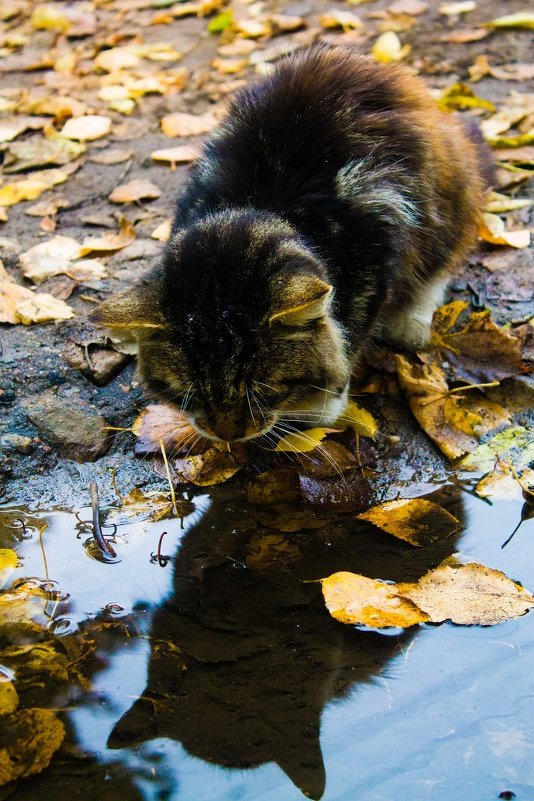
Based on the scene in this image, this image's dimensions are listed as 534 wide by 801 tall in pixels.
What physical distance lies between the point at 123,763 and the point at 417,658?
0.78 metres

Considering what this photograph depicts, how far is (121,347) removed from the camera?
3.29 m

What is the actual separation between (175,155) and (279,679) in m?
3.21

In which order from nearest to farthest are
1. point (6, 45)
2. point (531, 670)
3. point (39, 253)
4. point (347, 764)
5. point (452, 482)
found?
point (347, 764) < point (531, 670) < point (452, 482) < point (39, 253) < point (6, 45)

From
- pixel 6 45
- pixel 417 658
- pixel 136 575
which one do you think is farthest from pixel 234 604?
pixel 6 45

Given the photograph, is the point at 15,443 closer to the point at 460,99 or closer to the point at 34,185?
the point at 34,185

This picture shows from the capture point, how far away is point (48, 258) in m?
3.74

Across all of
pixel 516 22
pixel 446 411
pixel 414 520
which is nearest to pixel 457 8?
pixel 516 22

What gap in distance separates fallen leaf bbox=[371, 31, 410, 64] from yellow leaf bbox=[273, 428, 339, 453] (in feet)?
10.5

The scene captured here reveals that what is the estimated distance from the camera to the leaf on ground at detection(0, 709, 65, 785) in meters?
1.90

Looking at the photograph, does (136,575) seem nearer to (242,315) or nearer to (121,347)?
(242,315)

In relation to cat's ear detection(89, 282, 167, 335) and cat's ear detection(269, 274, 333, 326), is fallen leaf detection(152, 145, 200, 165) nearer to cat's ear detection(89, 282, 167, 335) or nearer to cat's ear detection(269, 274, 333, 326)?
cat's ear detection(89, 282, 167, 335)

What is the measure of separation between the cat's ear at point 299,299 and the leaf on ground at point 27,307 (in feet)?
4.61

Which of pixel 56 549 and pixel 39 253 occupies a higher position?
pixel 39 253

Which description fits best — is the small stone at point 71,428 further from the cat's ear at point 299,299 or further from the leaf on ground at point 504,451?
the leaf on ground at point 504,451
